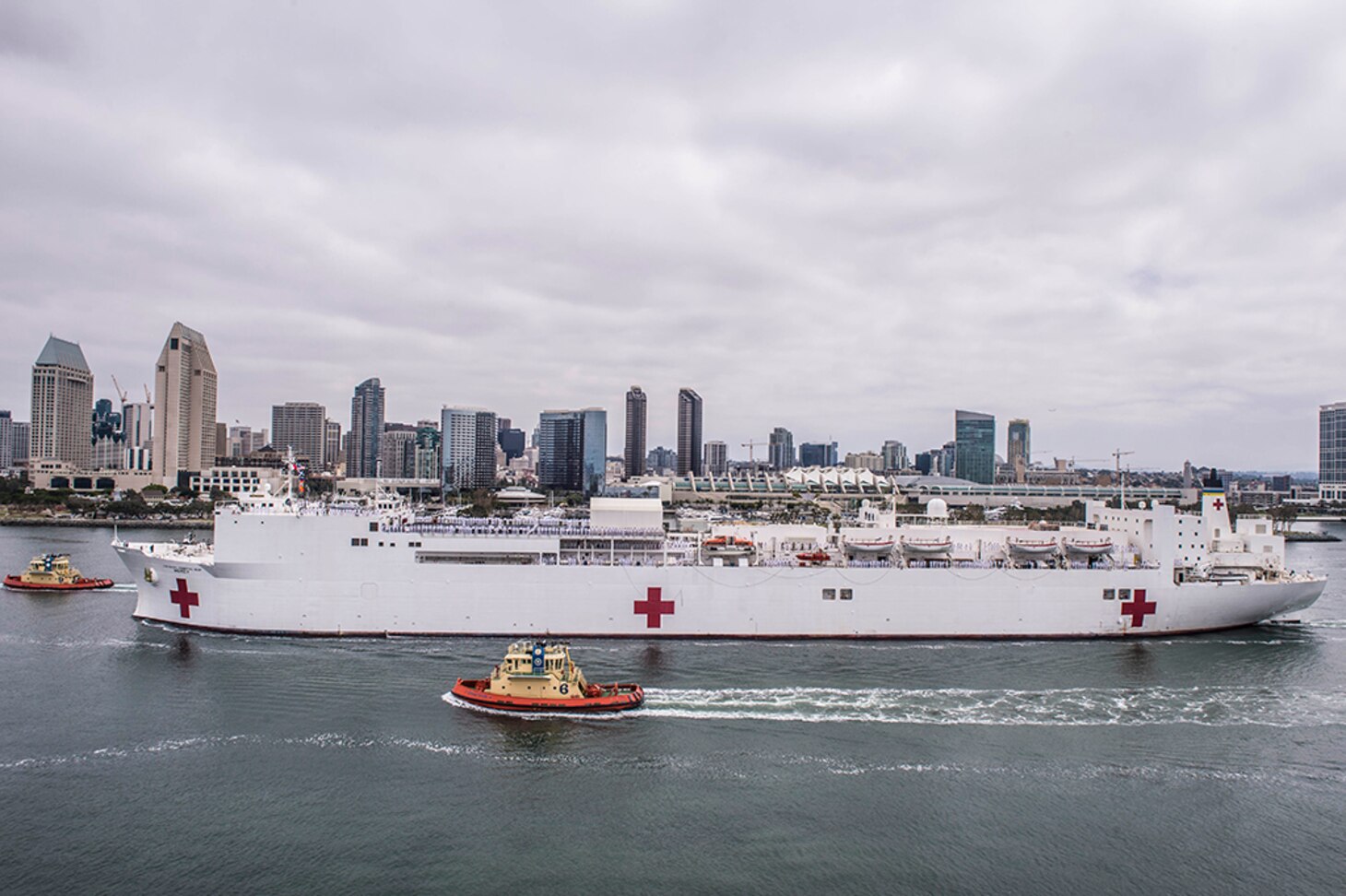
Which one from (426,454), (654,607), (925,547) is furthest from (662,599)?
(426,454)

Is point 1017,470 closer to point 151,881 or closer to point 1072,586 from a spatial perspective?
point 1072,586

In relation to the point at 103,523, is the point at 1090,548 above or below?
above

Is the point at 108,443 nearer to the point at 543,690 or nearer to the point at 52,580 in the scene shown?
the point at 52,580

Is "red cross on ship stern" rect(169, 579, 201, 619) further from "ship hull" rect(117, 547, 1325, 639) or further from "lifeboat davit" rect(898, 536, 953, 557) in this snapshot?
"lifeboat davit" rect(898, 536, 953, 557)

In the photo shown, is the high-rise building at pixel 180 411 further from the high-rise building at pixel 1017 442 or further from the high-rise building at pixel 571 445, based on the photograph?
the high-rise building at pixel 1017 442

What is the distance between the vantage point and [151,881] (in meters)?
7.14

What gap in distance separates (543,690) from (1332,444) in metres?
100

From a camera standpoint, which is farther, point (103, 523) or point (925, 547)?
point (103, 523)

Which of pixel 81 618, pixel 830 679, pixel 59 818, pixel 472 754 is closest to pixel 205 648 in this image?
pixel 81 618

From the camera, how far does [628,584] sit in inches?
603

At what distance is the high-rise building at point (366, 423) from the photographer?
96875mm

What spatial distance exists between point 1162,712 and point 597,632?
9.57 m

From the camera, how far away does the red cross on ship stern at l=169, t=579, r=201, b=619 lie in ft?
50.9

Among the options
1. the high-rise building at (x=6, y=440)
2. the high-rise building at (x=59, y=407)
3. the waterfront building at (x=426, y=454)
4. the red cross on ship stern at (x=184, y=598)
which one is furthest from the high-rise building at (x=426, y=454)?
the high-rise building at (x=6, y=440)
